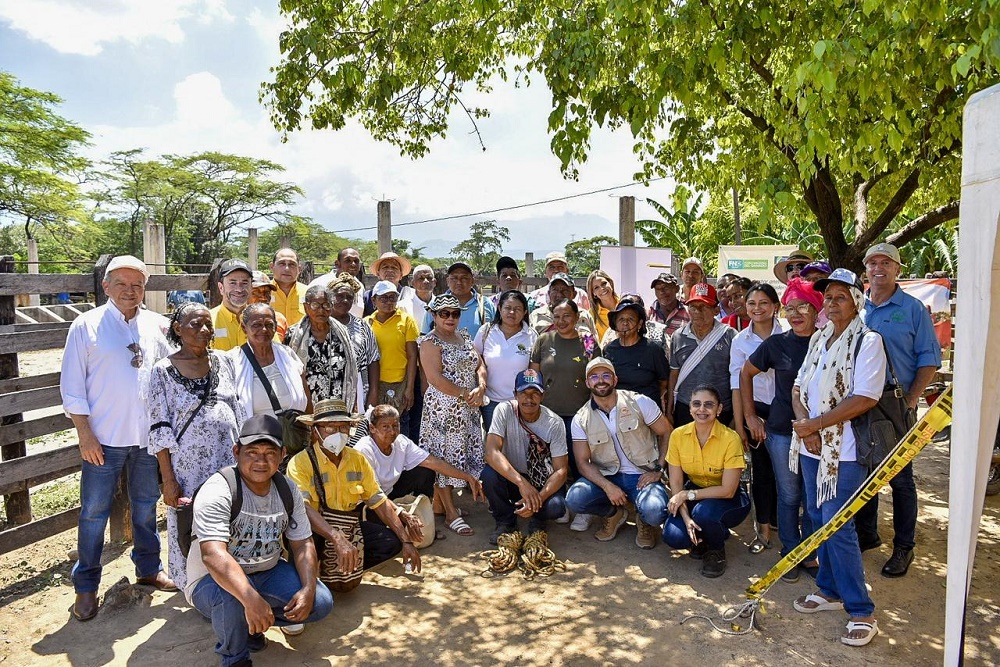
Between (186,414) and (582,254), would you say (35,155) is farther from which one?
(582,254)

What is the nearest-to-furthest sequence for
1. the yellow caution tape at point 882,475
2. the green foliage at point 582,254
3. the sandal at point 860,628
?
1. the yellow caution tape at point 882,475
2. the sandal at point 860,628
3. the green foliage at point 582,254

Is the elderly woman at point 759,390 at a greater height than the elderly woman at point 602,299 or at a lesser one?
lesser

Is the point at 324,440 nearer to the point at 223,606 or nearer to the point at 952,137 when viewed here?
the point at 223,606

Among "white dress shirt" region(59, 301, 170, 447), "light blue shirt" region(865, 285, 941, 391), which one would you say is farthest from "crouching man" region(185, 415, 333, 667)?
"light blue shirt" region(865, 285, 941, 391)

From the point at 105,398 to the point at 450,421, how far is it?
7.70 ft

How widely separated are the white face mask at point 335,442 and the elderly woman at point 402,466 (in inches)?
16.2

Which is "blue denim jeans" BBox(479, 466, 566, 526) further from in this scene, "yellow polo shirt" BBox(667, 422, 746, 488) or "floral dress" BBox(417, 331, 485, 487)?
"yellow polo shirt" BBox(667, 422, 746, 488)

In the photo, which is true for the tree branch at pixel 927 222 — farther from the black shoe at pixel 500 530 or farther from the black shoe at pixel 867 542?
the black shoe at pixel 500 530

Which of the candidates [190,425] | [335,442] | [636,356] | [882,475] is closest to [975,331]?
[882,475]

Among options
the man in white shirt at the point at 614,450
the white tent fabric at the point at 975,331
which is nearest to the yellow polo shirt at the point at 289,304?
the man in white shirt at the point at 614,450

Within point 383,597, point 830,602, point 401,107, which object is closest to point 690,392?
point 830,602

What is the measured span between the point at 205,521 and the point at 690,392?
3.43m

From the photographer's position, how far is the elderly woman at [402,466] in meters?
4.68

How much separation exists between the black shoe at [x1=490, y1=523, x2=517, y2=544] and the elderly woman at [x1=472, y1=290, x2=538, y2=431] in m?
0.75
